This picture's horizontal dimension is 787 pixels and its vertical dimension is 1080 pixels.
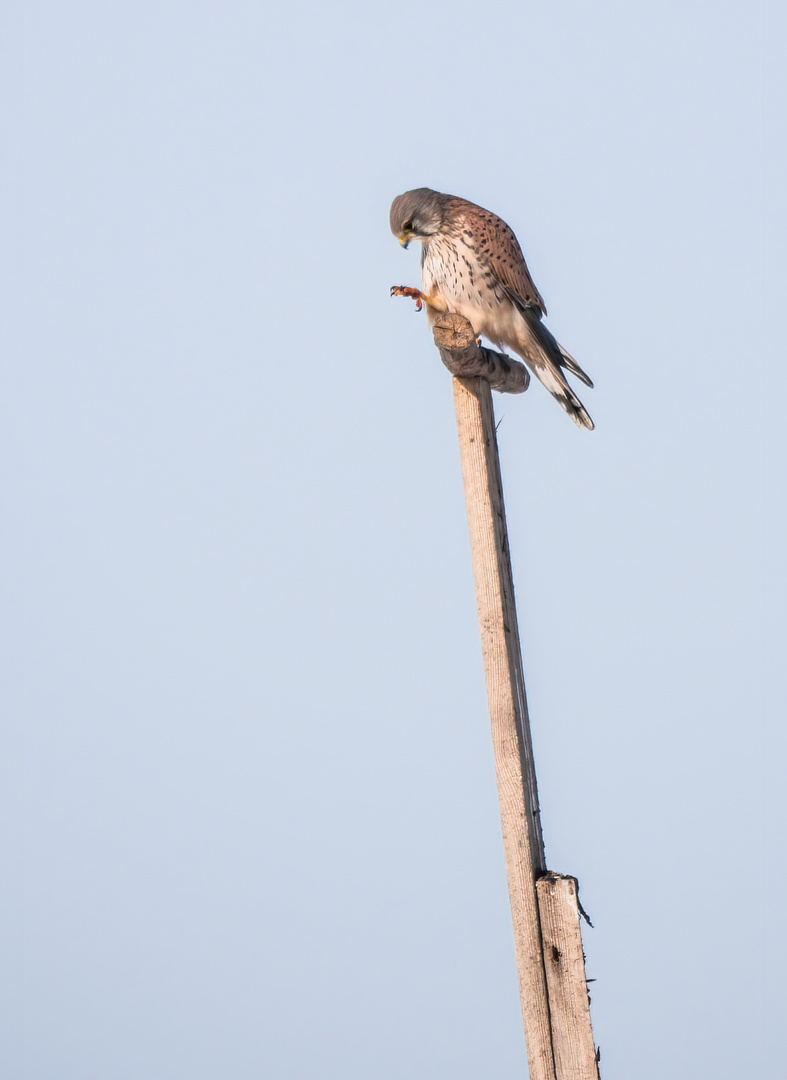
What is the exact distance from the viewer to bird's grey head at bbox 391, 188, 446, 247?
12.8ft

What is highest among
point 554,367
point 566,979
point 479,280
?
point 479,280

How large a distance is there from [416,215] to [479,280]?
0.30 m

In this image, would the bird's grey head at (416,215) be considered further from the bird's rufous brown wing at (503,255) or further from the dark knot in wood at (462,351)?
the dark knot in wood at (462,351)

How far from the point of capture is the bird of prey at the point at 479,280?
12.8ft

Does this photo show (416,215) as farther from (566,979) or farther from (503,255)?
(566,979)

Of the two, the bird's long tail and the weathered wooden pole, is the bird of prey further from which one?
the weathered wooden pole

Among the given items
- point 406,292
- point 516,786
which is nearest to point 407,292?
point 406,292

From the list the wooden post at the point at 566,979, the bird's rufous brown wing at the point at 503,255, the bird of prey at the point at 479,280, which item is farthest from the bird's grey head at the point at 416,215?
the wooden post at the point at 566,979

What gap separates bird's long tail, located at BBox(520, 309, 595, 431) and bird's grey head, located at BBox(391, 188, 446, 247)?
1.43 ft

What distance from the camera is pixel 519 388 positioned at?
11.3 ft

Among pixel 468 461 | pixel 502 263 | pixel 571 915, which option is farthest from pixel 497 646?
pixel 502 263

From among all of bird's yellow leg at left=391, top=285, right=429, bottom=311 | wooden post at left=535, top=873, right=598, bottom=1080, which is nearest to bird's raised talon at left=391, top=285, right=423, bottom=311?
bird's yellow leg at left=391, top=285, right=429, bottom=311

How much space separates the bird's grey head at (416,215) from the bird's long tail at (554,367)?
0.44 metres

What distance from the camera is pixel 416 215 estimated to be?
3908 mm
